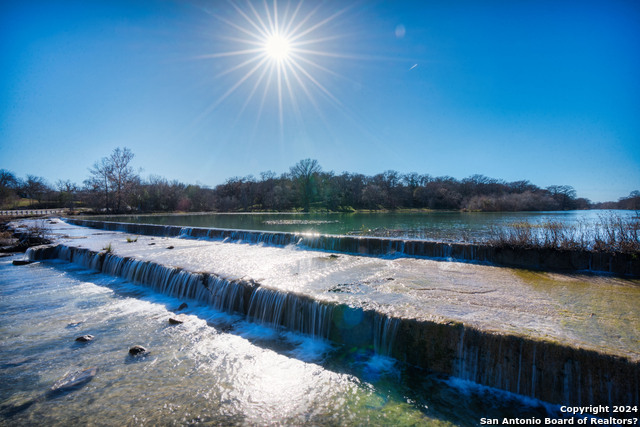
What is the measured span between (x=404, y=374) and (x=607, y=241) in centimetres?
1003

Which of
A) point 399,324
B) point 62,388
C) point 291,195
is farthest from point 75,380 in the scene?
point 291,195

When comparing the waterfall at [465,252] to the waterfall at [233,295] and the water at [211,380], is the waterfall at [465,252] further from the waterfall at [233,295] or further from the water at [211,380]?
the water at [211,380]

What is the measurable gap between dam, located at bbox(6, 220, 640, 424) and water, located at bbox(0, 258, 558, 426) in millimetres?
320

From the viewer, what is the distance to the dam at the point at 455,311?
3920 mm

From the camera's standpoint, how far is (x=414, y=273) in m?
9.19

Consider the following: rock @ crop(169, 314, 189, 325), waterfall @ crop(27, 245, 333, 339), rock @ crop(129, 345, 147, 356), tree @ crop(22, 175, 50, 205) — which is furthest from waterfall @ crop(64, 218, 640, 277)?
tree @ crop(22, 175, 50, 205)

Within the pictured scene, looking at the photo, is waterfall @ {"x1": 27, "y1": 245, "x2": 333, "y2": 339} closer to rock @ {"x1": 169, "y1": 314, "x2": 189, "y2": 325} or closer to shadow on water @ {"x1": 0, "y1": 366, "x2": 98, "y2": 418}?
rock @ {"x1": 169, "y1": 314, "x2": 189, "y2": 325}

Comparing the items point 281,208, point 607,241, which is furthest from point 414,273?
point 281,208

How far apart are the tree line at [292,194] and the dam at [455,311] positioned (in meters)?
51.1

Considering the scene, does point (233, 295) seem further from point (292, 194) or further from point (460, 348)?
point (292, 194)

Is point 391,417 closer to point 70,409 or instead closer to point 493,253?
point 70,409

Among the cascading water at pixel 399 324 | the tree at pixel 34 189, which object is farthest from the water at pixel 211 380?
the tree at pixel 34 189

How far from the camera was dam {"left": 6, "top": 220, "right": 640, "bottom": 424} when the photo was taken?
12.9 ft

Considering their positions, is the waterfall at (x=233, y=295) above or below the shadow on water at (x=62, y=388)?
above
